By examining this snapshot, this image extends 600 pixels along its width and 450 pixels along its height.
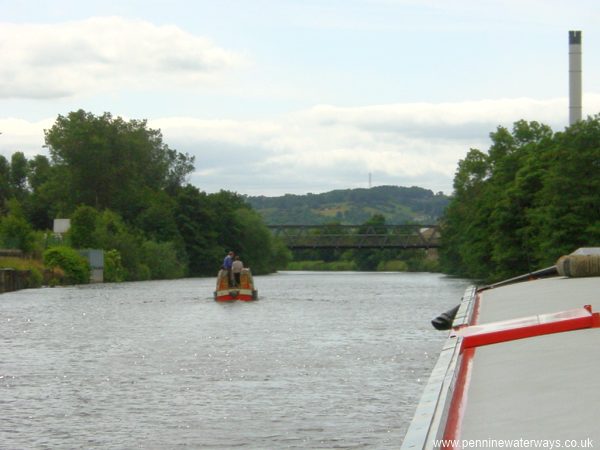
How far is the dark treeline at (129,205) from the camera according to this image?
11225 cm

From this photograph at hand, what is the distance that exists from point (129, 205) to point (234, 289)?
7134cm

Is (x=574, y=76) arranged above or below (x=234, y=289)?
above

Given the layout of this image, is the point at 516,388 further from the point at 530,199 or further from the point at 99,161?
the point at 99,161

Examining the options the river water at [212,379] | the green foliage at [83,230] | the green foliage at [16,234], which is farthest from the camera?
the green foliage at [83,230]

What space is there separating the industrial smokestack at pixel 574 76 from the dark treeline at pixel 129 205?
3833cm

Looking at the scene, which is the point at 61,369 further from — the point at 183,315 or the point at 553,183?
the point at 553,183

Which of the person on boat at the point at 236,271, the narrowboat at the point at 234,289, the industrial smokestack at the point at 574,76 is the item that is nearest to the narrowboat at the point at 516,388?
the narrowboat at the point at 234,289

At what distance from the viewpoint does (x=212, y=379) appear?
2266 centimetres

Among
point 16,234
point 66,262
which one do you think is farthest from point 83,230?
point 16,234

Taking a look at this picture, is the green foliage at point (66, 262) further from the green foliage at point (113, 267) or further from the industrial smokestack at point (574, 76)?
the industrial smokestack at point (574, 76)

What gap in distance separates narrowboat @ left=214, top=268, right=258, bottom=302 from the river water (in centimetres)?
1154

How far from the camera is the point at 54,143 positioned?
124438mm

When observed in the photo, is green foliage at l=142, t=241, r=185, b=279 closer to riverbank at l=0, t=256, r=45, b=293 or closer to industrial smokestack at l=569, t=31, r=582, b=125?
riverbank at l=0, t=256, r=45, b=293

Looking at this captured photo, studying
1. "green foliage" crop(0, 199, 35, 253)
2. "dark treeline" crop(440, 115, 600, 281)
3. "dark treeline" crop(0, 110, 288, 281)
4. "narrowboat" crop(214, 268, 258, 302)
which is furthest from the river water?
"dark treeline" crop(0, 110, 288, 281)
